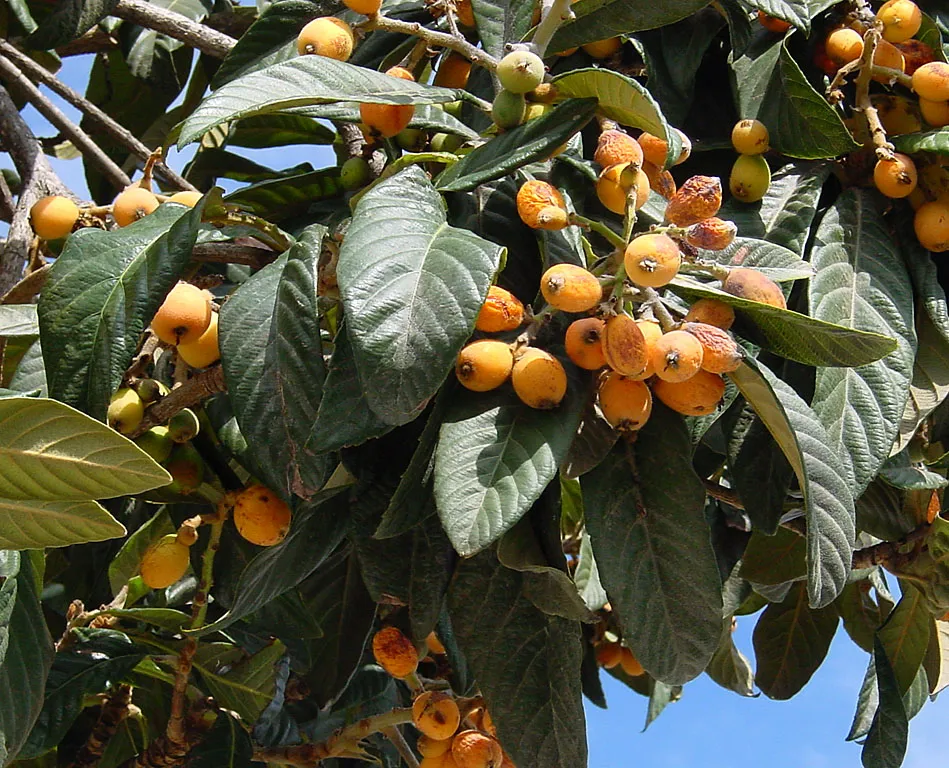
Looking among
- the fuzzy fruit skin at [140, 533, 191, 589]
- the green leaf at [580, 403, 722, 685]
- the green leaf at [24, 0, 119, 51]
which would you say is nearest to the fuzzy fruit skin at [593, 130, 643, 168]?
the green leaf at [580, 403, 722, 685]

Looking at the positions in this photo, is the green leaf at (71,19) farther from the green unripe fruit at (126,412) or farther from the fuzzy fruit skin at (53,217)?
the green unripe fruit at (126,412)

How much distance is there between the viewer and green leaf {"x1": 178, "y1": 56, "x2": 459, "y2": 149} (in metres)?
1.03

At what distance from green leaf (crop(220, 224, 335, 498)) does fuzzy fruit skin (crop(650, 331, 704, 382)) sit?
0.28 metres

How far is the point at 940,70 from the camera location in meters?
1.36

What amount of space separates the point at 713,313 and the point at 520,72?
0.95 ft

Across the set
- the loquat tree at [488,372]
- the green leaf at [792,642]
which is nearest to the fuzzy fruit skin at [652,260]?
the loquat tree at [488,372]

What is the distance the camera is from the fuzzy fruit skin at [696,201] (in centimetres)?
105

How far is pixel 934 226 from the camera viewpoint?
4.50 feet

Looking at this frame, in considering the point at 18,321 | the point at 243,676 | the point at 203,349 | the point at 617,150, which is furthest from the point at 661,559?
the point at 243,676

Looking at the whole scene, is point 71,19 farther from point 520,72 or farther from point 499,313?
point 499,313

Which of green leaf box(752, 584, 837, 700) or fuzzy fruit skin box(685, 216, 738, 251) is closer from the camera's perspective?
fuzzy fruit skin box(685, 216, 738, 251)

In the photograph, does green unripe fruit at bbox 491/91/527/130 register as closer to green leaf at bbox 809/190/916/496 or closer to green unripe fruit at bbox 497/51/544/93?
green unripe fruit at bbox 497/51/544/93

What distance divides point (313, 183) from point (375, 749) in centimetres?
80

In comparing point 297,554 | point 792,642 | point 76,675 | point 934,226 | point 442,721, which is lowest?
point 792,642
